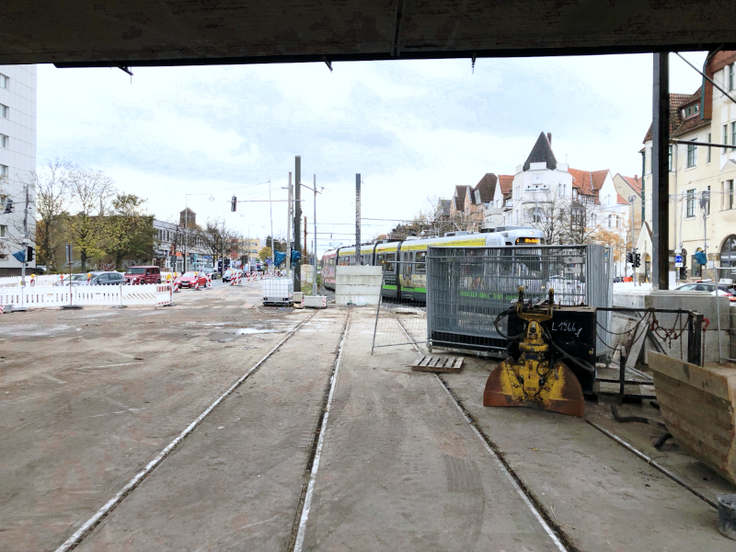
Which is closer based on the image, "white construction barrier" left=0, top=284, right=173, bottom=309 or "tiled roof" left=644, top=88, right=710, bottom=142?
"white construction barrier" left=0, top=284, right=173, bottom=309

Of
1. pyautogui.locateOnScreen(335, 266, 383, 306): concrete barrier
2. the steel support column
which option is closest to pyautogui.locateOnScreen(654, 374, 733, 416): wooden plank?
the steel support column

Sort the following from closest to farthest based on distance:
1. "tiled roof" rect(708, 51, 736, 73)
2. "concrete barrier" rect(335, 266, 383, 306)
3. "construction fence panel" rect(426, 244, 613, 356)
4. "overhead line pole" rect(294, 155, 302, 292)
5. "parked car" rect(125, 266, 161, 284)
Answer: "construction fence panel" rect(426, 244, 613, 356) → "concrete barrier" rect(335, 266, 383, 306) → "overhead line pole" rect(294, 155, 302, 292) → "tiled roof" rect(708, 51, 736, 73) → "parked car" rect(125, 266, 161, 284)

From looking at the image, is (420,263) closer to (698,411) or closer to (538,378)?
(538,378)

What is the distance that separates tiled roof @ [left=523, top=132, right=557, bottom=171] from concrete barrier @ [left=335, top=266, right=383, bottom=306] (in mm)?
50498

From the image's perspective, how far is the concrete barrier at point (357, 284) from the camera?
22.3m

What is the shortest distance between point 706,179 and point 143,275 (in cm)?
4722

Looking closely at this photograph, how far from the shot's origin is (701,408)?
4.33 m

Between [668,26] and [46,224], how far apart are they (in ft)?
161

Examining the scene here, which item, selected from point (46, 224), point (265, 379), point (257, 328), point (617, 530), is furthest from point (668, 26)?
point (46, 224)

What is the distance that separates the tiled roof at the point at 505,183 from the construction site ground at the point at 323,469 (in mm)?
70997

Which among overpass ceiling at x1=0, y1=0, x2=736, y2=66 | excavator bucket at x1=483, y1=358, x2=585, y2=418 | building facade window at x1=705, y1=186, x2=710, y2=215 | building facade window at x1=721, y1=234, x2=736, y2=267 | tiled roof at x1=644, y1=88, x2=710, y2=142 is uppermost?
tiled roof at x1=644, y1=88, x2=710, y2=142

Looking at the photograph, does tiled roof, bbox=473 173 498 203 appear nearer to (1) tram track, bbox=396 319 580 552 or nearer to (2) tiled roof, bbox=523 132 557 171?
(2) tiled roof, bbox=523 132 557 171

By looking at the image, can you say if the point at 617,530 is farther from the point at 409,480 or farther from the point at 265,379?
the point at 265,379

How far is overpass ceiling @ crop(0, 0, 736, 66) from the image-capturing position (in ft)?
20.5
